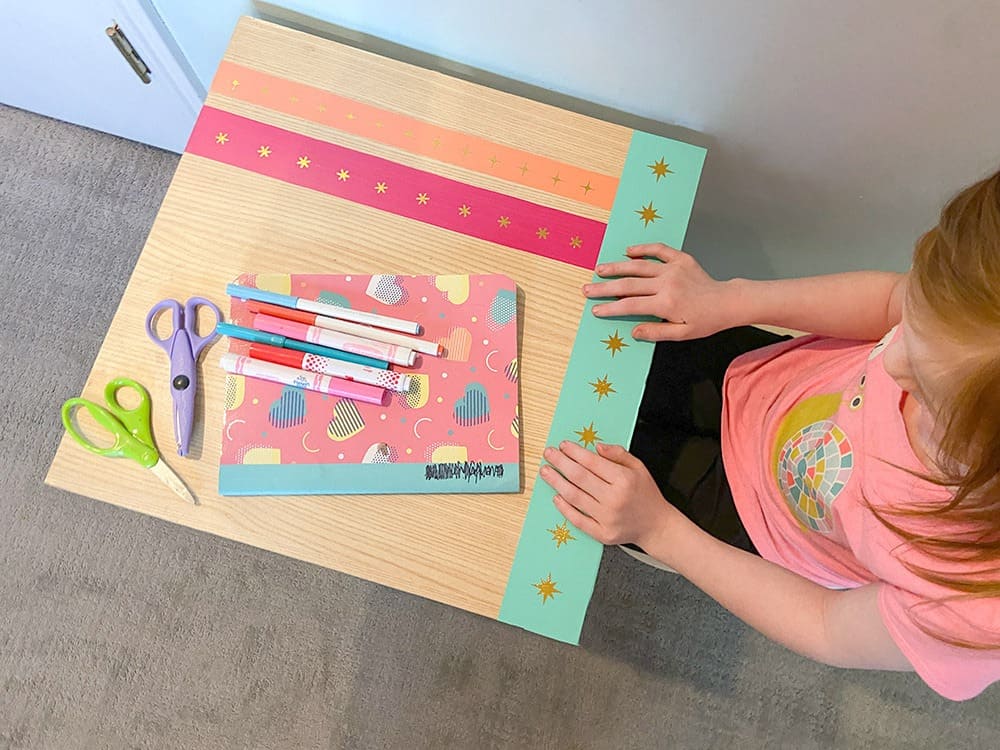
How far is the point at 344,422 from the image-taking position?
571mm

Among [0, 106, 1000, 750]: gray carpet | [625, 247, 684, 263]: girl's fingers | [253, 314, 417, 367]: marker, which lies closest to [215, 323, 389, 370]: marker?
[253, 314, 417, 367]: marker

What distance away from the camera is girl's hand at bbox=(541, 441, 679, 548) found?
1.86ft

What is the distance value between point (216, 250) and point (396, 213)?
0.14 metres

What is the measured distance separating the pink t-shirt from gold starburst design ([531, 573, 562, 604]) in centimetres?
22

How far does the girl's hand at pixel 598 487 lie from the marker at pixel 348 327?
0.41ft

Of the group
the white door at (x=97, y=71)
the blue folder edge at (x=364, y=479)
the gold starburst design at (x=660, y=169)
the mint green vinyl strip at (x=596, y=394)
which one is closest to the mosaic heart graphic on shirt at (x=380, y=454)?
the blue folder edge at (x=364, y=479)

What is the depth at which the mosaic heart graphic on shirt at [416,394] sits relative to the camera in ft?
1.90

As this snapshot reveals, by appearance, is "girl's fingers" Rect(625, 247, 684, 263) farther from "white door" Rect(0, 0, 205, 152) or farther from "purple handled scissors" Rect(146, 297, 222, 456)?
"white door" Rect(0, 0, 205, 152)

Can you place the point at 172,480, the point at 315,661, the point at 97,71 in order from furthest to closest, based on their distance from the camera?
the point at 315,661, the point at 97,71, the point at 172,480

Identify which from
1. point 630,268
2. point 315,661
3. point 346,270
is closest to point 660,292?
point 630,268

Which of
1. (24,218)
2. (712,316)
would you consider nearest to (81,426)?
(712,316)

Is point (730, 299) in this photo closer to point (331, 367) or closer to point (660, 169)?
point (660, 169)

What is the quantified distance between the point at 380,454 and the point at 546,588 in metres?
0.16

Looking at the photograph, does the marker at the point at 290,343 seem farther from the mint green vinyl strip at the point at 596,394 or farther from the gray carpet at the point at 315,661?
the gray carpet at the point at 315,661
